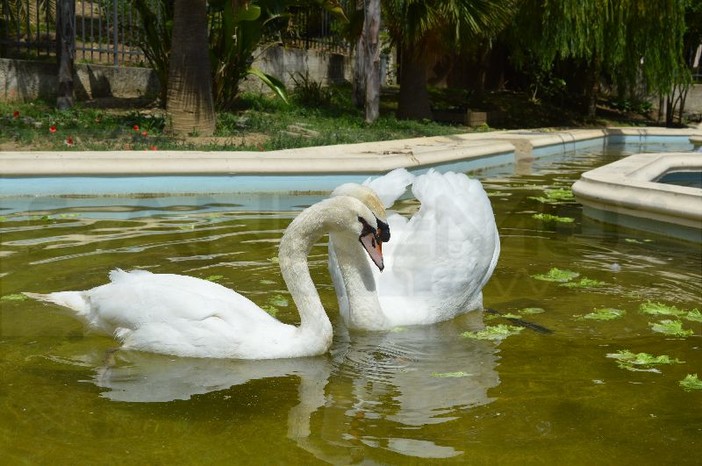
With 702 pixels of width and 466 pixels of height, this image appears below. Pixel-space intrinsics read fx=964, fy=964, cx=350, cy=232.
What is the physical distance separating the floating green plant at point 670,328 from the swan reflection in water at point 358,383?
3.64 feet

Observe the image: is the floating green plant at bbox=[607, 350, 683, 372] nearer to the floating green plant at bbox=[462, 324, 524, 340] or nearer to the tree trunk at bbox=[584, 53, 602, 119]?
the floating green plant at bbox=[462, 324, 524, 340]

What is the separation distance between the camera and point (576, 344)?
568 centimetres

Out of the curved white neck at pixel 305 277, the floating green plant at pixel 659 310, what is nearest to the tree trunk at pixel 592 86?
the floating green plant at pixel 659 310

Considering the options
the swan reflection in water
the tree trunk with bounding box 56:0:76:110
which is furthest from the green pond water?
the tree trunk with bounding box 56:0:76:110

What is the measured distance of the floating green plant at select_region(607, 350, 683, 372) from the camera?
5234 millimetres

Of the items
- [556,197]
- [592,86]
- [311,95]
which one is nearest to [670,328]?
[556,197]

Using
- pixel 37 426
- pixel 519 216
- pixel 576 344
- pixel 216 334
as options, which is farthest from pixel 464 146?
pixel 37 426

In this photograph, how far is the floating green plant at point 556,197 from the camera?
11734 mm

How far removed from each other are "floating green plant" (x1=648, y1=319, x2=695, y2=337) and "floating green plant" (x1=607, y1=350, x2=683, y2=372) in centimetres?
46

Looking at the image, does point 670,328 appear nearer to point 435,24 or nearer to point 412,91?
point 435,24

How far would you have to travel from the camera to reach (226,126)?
1594 cm

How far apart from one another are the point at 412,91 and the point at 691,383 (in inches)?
668

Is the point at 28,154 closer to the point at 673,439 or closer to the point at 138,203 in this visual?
the point at 138,203

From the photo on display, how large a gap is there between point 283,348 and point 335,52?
22.0m
